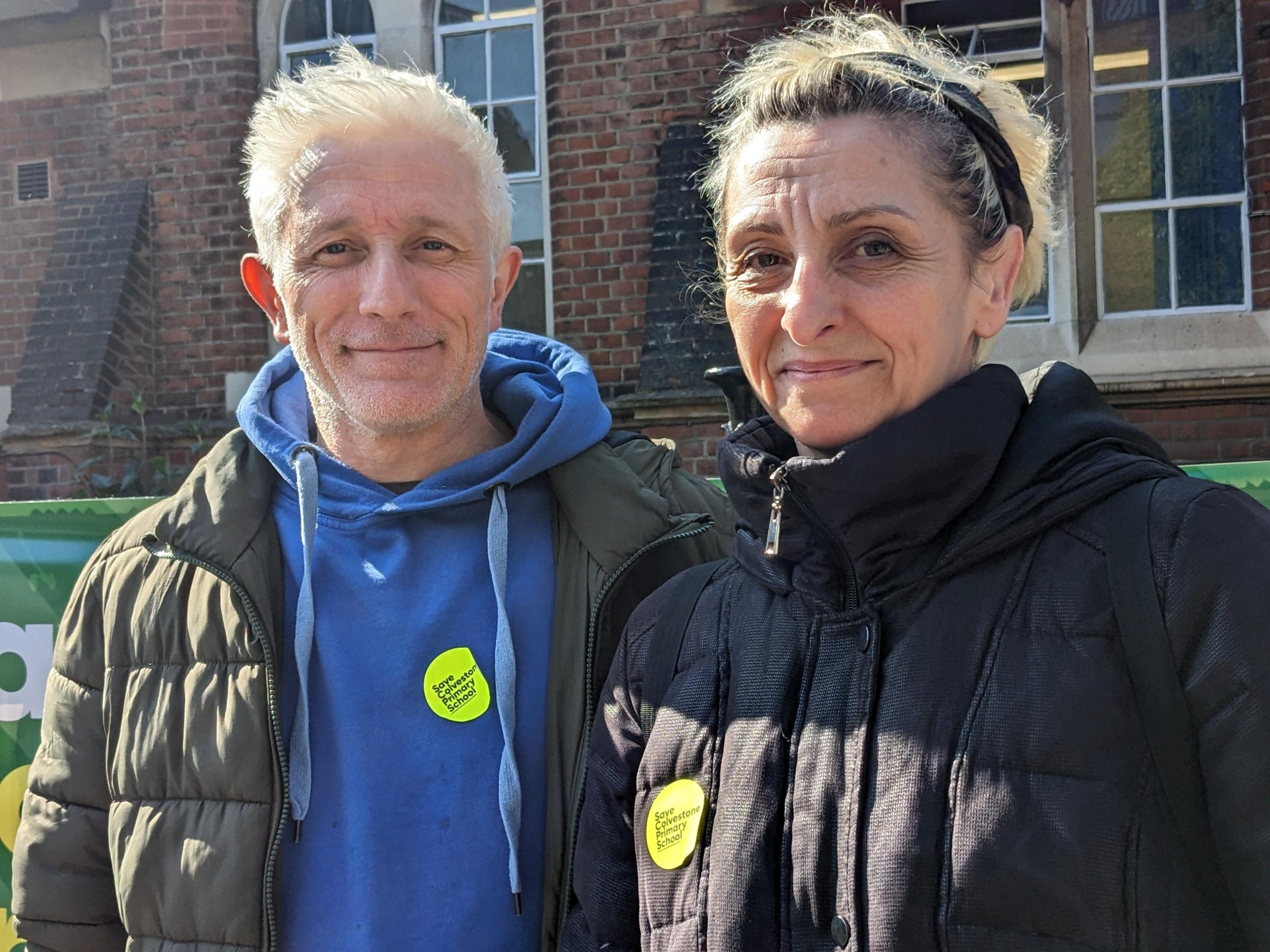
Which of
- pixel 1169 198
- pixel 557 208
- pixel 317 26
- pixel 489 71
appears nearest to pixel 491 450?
pixel 557 208

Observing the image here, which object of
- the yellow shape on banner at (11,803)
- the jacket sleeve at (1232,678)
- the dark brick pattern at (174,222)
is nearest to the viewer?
the jacket sleeve at (1232,678)

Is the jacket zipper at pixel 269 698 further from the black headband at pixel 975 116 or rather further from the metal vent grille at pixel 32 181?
the metal vent grille at pixel 32 181

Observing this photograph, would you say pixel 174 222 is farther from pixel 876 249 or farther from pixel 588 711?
pixel 876 249

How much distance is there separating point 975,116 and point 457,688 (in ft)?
3.91

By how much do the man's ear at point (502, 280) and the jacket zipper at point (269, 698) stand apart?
0.67 meters

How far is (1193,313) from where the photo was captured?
21.6 ft

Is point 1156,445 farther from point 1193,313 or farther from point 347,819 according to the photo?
point 1193,313

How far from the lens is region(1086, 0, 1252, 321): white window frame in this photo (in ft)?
21.6

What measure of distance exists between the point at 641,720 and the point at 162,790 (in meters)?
0.85

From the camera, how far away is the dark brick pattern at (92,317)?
7547mm

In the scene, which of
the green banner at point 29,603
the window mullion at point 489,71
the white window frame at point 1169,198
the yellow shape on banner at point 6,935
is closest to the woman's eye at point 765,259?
the green banner at point 29,603

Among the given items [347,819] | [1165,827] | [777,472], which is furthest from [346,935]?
[1165,827]

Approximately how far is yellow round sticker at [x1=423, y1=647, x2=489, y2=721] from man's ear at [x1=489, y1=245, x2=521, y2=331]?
2.12ft

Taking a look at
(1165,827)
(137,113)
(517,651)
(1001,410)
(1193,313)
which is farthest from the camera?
(137,113)
